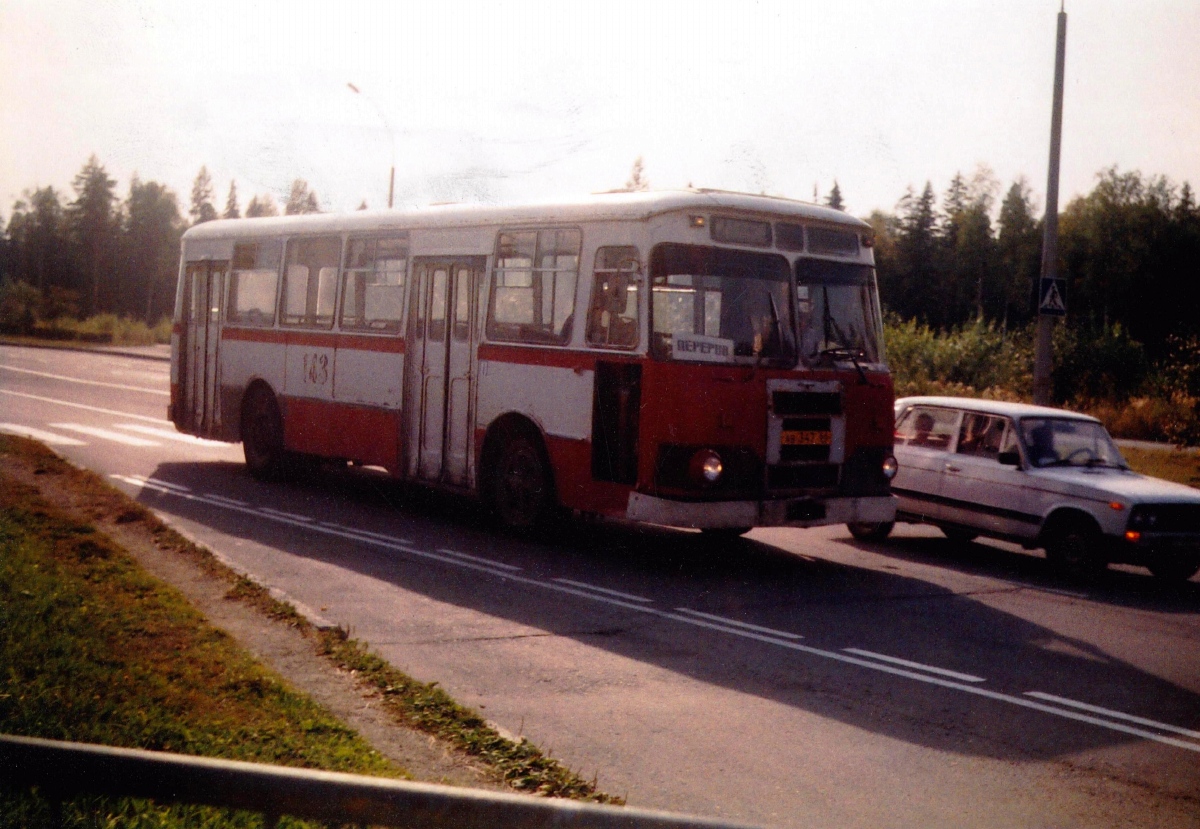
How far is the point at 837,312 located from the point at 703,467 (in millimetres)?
2199

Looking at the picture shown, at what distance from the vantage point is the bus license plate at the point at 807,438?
11938mm

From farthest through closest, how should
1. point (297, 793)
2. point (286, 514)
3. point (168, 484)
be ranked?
point (168, 484)
point (286, 514)
point (297, 793)

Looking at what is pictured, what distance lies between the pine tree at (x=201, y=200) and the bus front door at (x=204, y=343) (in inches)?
3765

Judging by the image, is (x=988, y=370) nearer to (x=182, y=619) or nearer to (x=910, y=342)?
(x=910, y=342)

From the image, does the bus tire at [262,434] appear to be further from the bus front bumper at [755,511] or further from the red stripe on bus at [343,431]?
the bus front bumper at [755,511]

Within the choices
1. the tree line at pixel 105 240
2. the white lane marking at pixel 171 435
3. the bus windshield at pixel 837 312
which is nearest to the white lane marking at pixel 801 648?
the bus windshield at pixel 837 312

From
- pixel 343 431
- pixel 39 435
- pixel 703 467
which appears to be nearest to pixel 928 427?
pixel 703 467

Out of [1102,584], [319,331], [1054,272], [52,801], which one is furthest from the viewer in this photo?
[1054,272]

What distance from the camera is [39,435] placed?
21312 mm

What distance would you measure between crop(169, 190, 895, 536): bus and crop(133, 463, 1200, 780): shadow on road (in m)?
0.59

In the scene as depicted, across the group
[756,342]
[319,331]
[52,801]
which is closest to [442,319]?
[319,331]

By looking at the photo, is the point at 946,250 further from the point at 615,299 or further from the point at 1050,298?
the point at 615,299

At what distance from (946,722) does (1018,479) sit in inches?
251

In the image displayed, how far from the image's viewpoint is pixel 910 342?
37.7 metres
